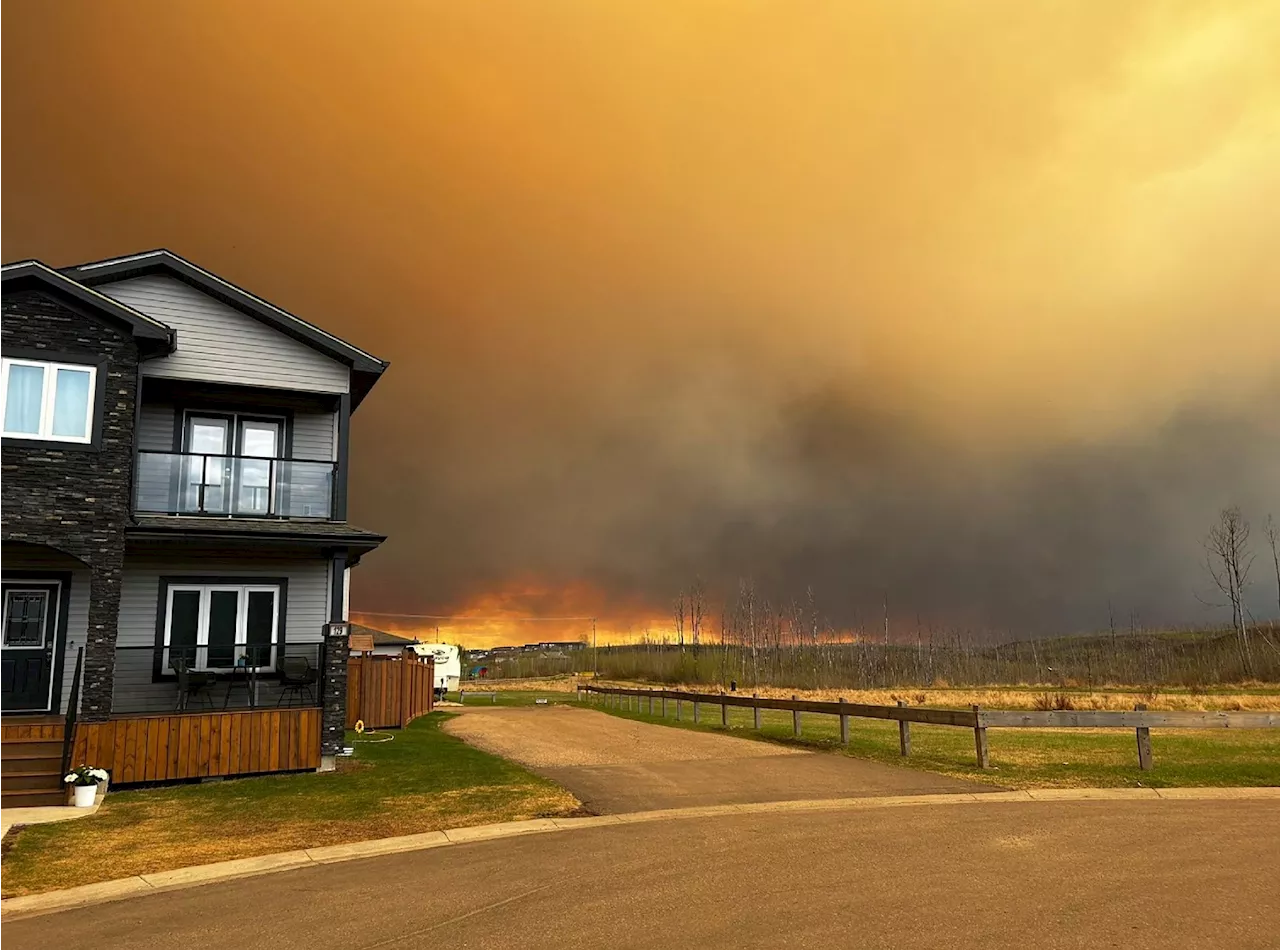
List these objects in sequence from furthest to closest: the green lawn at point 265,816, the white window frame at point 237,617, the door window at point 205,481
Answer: the white window frame at point 237,617 → the door window at point 205,481 → the green lawn at point 265,816

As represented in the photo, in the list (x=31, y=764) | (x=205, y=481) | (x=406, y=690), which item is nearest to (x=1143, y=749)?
(x=31, y=764)

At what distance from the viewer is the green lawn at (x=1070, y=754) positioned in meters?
14.1

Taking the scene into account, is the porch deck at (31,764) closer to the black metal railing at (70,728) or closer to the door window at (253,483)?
the black metal railing at (70,728)

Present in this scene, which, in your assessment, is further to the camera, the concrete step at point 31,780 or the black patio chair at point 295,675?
the black patio chair at point 295,675

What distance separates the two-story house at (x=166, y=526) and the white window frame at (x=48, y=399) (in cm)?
4

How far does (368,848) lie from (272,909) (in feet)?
8.12

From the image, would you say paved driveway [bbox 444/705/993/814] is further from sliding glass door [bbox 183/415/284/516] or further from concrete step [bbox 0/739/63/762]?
concrete step [bbox 0/739/63/762]

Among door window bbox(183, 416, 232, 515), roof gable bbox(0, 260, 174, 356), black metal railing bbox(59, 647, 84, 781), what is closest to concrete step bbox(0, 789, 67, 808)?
black metal railing bbox(59, 647, 84, 781)

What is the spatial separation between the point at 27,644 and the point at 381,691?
34.3ft

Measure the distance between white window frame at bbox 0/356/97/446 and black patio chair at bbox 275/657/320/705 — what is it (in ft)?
18.1

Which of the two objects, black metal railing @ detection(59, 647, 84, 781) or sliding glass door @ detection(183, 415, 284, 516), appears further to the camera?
sliding glass door @ detection(183, 415, 284, 516)

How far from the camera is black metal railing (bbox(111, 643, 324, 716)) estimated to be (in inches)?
690

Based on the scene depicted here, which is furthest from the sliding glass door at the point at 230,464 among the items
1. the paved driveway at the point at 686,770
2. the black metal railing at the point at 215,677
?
the paved driveway at the point at 686,770

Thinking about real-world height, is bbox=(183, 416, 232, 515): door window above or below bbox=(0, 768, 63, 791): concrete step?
above
